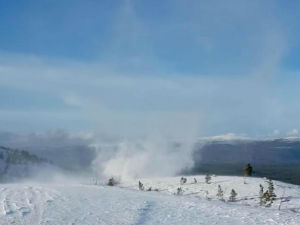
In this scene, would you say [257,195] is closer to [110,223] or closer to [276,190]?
[276,190]

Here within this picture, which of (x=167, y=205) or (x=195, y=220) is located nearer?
(x=195, y=220)

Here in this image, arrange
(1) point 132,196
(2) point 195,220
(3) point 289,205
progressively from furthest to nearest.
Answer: (3) point 289,205 → (1) point 132,196 → (2) point 195,220

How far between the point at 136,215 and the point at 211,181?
129 m

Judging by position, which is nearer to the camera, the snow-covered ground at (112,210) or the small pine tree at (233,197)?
the snow-covered ground at (112,210)

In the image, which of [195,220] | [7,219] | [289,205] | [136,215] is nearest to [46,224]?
[7,219]

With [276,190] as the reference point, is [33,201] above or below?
below

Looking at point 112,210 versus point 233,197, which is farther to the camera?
point 233,197

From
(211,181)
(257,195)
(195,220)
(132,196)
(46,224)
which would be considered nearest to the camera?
(46,224)

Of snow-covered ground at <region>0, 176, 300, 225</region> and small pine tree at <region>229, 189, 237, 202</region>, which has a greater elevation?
small pine tree at <region>229, 189, 237, 202</region>

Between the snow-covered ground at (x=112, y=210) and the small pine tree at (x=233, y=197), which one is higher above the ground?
the small pine tree at (x=233, y=197)

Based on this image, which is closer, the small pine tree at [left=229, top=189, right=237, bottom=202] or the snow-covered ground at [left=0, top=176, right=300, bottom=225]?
the snow-covered ground at [left=0, top=176, right=300, bottom=225]

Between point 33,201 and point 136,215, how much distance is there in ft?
36.4

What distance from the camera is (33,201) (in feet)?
170

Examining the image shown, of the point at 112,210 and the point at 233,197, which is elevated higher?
the point at 233,197
